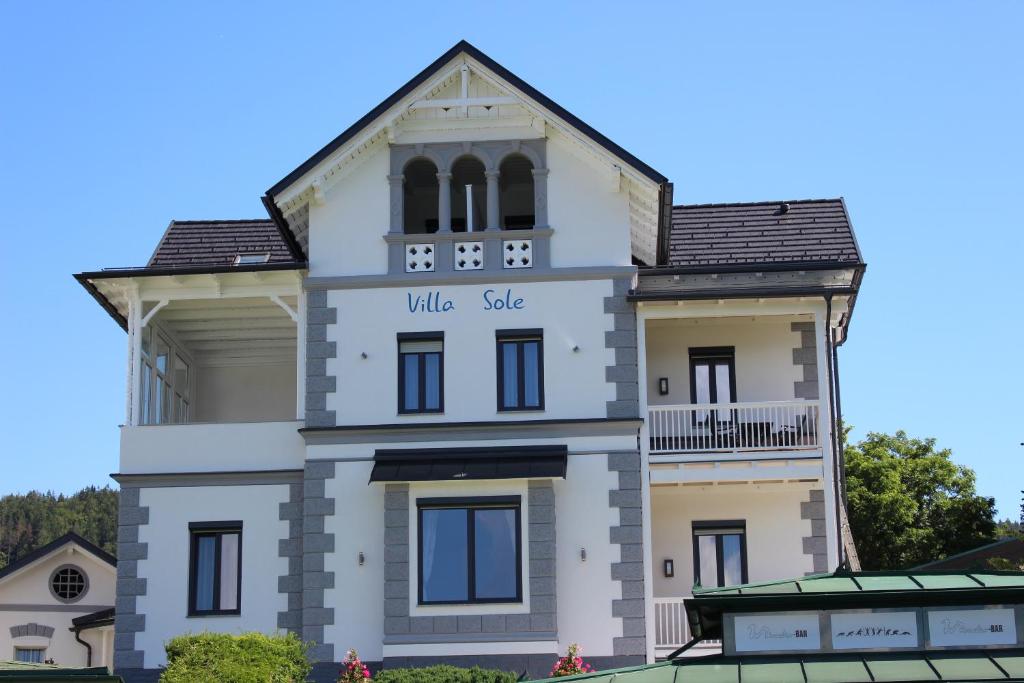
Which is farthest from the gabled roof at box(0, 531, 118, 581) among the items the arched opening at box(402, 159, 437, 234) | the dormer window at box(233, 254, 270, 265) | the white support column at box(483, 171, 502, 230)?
the white support column at box(483, 171, 502, 230)

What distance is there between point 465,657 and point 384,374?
5177mm

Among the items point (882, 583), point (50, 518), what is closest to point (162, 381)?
point (882, 583)

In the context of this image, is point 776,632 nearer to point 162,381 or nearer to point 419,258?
point 419,258

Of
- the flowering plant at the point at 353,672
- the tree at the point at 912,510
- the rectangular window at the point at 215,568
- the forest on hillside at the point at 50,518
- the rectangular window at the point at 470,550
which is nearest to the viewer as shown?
the flowering plant at the point at 353,672

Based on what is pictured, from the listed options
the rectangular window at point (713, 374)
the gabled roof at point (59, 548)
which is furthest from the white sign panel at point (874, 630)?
the gabled roof at point (59, 548)

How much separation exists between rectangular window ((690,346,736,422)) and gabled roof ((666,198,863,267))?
167 cm

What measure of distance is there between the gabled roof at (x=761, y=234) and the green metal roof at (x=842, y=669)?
45.8 ft

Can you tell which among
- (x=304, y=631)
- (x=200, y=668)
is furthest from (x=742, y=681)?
(x=304, y=631)

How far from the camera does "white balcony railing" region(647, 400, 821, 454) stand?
91.5 feet

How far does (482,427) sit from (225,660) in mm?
6545

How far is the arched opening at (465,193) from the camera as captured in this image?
29.0 metres

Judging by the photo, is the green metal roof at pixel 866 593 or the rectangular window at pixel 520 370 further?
the rectangular window at pixel 520 370

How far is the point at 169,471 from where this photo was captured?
28.0m

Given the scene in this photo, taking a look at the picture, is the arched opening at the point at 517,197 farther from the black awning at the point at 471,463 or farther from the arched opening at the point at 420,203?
the black awning at the point at 471,463
